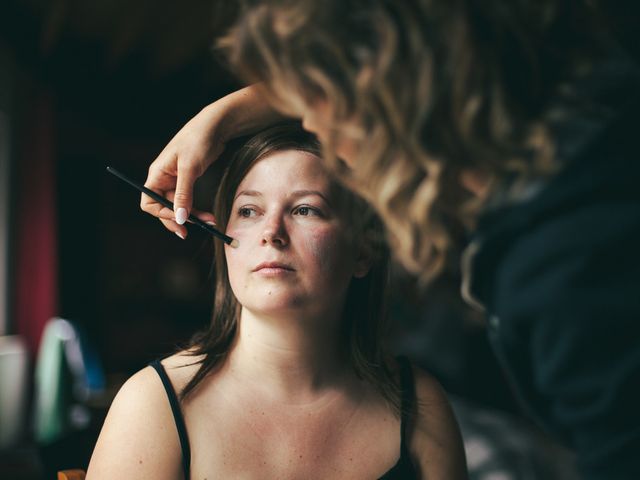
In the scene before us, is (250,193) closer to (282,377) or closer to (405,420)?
(282,377)

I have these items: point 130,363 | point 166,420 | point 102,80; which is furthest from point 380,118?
point 130,363

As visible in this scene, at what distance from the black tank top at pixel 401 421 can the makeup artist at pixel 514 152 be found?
0.35 m

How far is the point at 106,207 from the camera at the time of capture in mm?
5406

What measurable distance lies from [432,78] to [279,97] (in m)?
0.19

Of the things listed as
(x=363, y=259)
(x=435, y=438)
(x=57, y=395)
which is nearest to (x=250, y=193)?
(x=363, y=259)

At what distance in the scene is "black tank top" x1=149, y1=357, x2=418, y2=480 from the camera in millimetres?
921

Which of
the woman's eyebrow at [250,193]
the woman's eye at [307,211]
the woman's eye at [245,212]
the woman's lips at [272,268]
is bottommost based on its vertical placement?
the woman's lips at [272,268]

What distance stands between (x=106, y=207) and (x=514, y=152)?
17.1 feet

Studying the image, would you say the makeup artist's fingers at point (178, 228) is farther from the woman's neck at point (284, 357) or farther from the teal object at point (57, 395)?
the teal object at point (57, 395)

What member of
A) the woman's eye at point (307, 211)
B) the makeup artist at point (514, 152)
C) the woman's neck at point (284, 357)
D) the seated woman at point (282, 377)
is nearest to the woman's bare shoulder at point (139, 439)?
the seated woman at point (282, 377)

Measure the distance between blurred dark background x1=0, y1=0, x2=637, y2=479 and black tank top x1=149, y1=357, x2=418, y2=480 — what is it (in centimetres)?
18

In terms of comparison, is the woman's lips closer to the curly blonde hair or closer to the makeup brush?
the makeup brush

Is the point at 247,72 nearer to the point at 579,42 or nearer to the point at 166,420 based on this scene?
the point at 579,42

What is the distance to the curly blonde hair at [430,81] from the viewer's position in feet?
2.13
